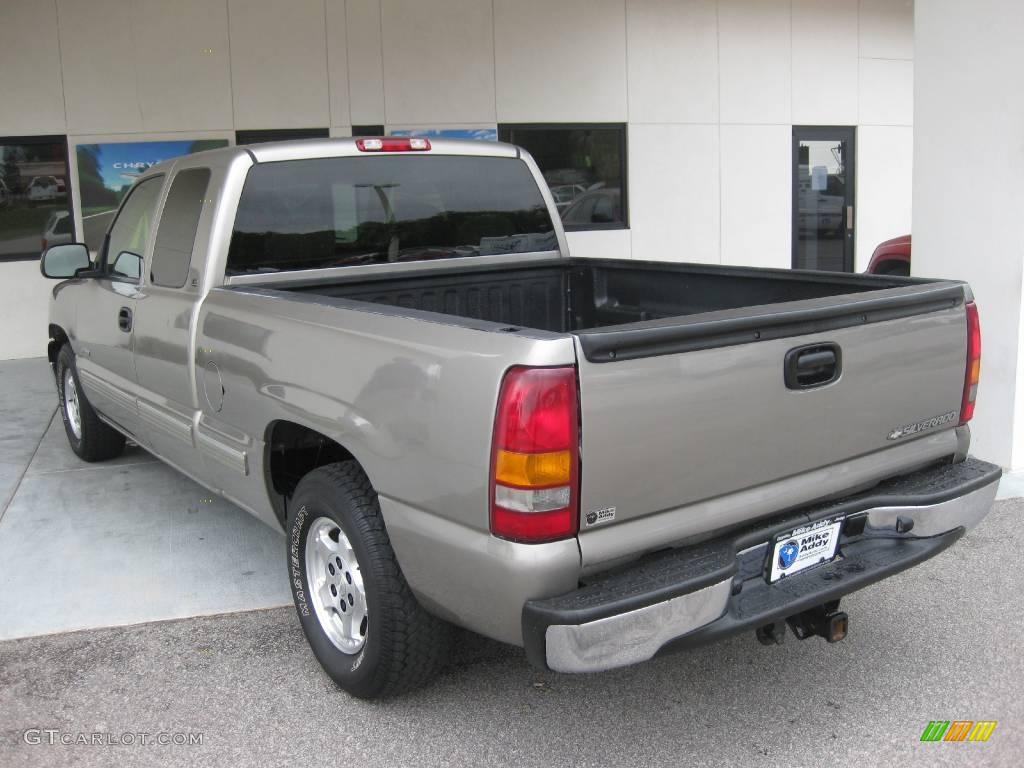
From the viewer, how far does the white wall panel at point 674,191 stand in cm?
1244

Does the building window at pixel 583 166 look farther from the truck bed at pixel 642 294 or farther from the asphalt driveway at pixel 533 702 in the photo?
the asphalt driveway at pixel 533 702

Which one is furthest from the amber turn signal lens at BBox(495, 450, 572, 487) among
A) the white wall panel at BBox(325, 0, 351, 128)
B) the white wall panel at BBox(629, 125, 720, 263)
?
the white wall panel at BBox(629, 125, 720, 263)

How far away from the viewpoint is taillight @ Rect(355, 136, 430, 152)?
448 cm

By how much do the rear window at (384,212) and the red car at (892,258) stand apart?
516cm

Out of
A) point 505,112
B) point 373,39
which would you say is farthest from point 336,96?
point 505,112

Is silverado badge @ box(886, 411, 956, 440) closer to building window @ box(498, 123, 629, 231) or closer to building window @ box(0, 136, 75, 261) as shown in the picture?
building window @ box(498, 123, 629, 231)

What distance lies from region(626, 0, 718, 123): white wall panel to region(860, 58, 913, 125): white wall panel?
2433 millimetres

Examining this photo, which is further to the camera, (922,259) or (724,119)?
(724,119)

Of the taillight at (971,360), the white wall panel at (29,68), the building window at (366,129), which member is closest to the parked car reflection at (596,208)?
the building window at (366,129)

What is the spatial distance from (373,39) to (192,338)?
310 inches

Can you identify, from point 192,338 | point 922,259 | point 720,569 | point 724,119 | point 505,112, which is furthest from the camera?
point 724,119

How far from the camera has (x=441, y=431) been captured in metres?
2.73

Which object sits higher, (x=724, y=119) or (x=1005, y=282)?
(x=724, y=119)

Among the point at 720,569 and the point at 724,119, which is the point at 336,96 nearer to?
the point at 724,119
